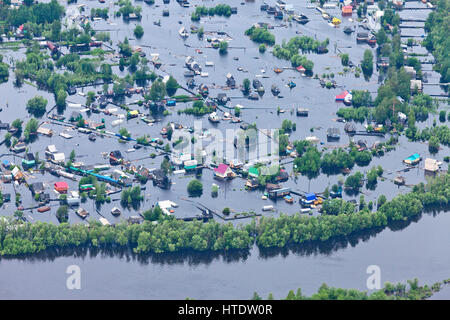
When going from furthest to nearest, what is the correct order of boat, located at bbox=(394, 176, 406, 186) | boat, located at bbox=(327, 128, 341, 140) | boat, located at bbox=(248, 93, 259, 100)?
boat, located at bbox=(248, 93, 259, 100)
boat, located at bbox=(327, 128, 341, 140)
boat, located at bbox=(394, 176, 406, 186)

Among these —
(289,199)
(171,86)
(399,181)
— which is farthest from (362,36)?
(289,199)

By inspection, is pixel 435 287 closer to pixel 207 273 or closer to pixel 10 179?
pixel 207 273

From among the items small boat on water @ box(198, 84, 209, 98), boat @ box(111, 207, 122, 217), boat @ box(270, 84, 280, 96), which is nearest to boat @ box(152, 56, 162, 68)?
small boat on water @ box(198, 84, 209, 98)

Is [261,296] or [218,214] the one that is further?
[218,214]

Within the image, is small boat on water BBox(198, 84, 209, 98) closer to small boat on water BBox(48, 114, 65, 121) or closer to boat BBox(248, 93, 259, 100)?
boat BBox(248, 93, 259, 100)

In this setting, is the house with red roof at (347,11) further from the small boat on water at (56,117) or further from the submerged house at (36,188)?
the submerged house at (36,188)
